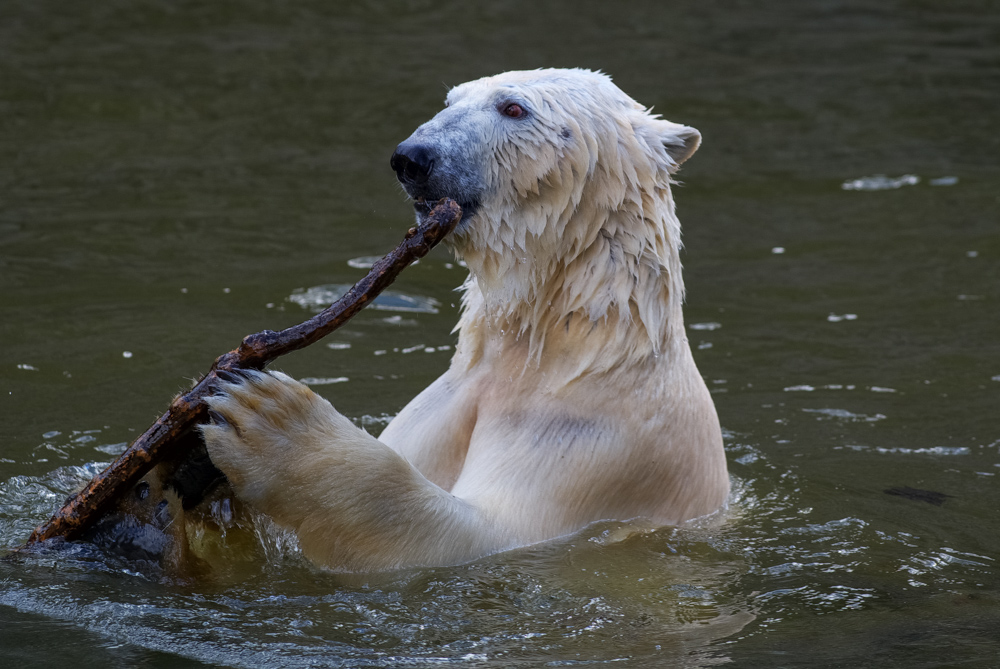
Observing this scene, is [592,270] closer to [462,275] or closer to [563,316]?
[563,316]

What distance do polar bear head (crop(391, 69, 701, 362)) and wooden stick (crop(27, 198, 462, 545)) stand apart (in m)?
0.57

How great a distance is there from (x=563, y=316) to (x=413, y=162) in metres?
0.72

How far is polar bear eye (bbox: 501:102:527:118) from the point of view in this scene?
4.24m

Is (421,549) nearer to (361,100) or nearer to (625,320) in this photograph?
(625,320)

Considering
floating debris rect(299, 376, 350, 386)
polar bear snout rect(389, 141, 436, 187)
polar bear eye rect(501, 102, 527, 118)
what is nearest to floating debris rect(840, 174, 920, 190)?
floating debris rect(299, 376, 350, 386)

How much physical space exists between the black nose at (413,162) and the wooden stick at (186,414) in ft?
1.25

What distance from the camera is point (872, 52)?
13.0 metres

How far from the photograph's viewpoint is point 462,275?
318 inches

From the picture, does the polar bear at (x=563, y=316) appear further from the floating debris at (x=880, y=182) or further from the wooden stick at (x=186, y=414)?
the floating debris at (x=880, y=182)

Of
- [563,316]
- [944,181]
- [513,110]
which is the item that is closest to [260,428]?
[563,316]

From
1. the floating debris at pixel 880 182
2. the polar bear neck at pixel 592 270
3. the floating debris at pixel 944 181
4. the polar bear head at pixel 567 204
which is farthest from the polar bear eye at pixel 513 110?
the floating debris at pixel 944 181

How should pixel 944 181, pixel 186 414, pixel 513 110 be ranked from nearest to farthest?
pixel 186 414
pixel 513 110
pixel 944 181

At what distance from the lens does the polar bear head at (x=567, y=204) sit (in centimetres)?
417

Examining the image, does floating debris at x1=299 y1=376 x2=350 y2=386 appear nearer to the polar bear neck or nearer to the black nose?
the polar bear neck
